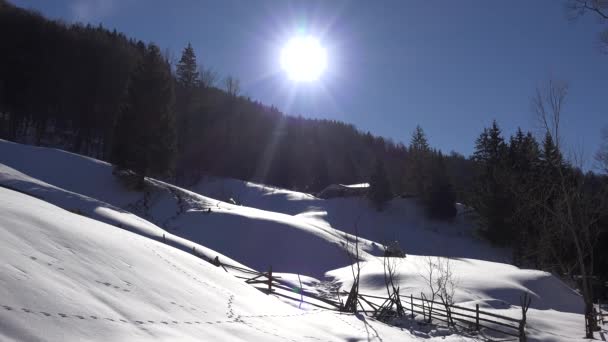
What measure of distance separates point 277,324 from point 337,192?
4172 cm

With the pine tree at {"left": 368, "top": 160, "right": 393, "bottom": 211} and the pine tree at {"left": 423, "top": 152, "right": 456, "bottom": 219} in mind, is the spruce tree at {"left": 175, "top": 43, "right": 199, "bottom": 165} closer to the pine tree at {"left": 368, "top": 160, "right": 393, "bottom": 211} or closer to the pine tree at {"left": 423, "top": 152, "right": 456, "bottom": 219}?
the pine tree at {"left": 368, "top": 160, "right": 393, "bottom": 211}

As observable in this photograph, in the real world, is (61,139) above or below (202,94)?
below

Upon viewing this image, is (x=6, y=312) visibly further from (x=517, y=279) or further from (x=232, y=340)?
(x=517, y=279)

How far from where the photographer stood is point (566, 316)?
553 inches

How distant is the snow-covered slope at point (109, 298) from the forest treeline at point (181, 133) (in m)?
12.8

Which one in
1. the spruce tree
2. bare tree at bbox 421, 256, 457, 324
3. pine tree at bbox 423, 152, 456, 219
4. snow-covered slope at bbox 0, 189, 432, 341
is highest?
the spruce tree

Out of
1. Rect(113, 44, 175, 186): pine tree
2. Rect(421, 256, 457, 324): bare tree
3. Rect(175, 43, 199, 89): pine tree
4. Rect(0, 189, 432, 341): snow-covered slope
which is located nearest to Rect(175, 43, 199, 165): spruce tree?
Rect(175, 43, 199, 89): pine tree

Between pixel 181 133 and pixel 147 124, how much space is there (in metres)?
22.1

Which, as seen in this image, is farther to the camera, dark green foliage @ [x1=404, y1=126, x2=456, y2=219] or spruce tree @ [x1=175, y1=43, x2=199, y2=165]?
spruce tree @ [x1=175, y1=43, x2=199, y2=165]

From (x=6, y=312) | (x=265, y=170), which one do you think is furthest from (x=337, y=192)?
(x=6, y=312)

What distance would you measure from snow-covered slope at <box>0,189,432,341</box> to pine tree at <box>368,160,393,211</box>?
1419 inches

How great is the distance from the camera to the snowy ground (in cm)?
417

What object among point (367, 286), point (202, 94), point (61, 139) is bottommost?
point (367, 286)

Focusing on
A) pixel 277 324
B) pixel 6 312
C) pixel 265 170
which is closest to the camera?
pixel 6 312
